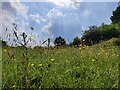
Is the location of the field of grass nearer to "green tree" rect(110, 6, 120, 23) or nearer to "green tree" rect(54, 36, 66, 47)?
"green tree" rect(54, 36, 66, 47)

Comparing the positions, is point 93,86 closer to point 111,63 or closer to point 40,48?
point 111,63

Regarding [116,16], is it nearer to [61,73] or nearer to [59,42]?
[59,42]

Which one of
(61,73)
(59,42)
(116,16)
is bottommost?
(61,73)

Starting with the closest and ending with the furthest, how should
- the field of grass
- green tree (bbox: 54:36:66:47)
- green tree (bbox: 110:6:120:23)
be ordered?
the field of grass → green tree (bbox: 54:36:66:47) → green tree (bbox: 110:6:120:23)

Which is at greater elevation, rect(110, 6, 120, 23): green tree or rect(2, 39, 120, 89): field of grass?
rect(110, 6, 120, 23): green tree

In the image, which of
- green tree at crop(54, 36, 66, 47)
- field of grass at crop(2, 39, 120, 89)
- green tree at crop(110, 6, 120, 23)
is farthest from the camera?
green tree at crop(110, 6, 120, 23)

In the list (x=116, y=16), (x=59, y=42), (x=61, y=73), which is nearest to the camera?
(x=61, y=73)

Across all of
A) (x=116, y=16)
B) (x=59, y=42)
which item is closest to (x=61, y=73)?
A: (x=59, y=42)

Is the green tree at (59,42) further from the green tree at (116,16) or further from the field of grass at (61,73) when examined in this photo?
the green tree at (116,16)

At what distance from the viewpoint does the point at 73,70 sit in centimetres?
600

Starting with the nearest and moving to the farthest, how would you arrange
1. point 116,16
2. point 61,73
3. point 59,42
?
point 61,73 → point 59,42 → point 116,16

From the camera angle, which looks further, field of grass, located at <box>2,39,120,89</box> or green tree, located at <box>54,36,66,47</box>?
green tree, located at <box>54,36,66,47</box>

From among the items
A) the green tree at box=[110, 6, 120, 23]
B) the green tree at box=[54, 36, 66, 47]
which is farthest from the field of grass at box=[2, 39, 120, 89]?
the green tree at box=[110, 6, 120, 23]

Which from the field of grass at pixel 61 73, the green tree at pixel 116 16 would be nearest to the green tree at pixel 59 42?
the field of grass at pixel 61 73
